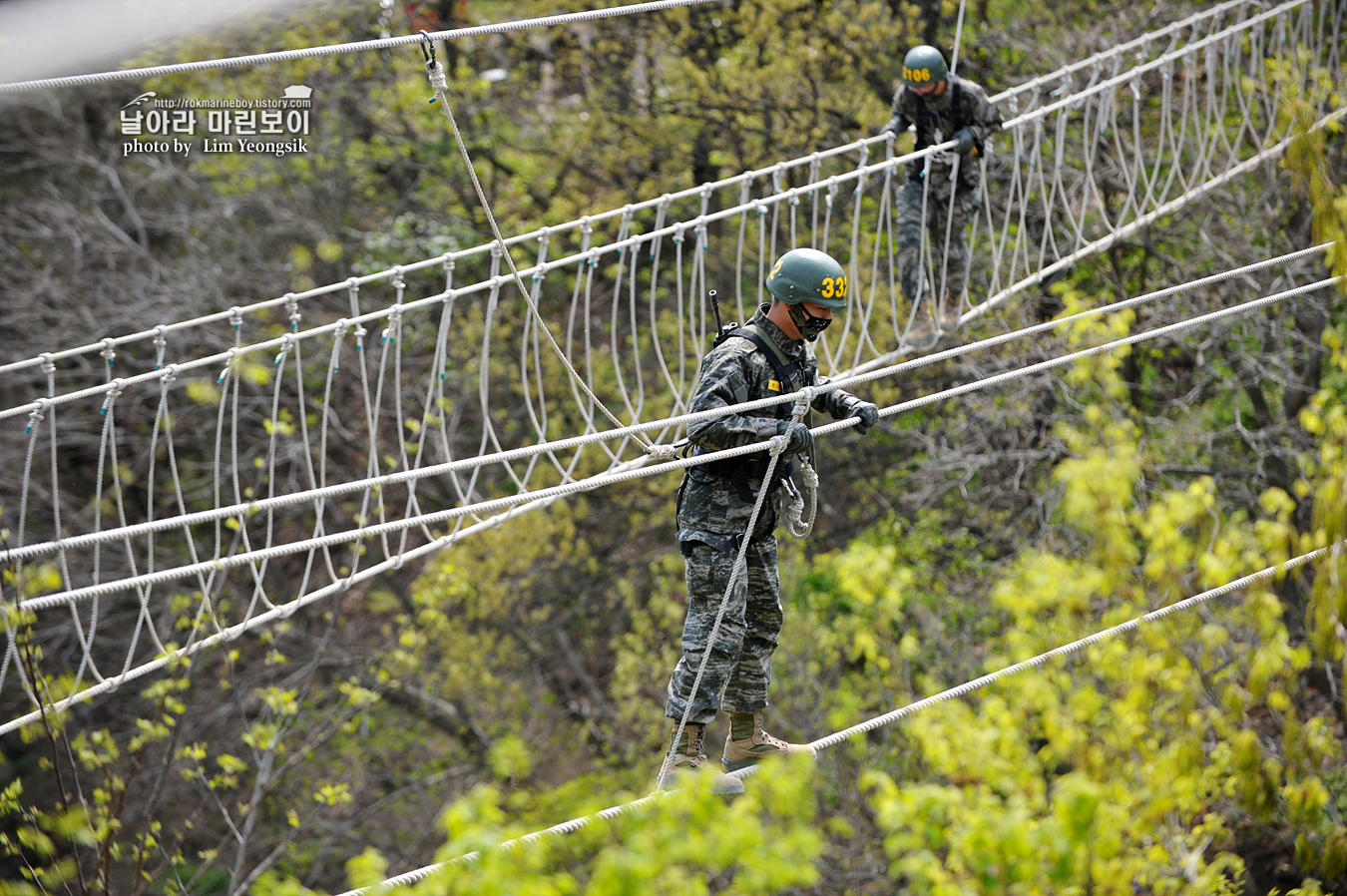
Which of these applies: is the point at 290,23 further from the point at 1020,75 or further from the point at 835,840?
the point at 835,840

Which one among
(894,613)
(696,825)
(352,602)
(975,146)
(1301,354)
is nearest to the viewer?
(696,825)

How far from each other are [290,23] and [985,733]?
11.0m

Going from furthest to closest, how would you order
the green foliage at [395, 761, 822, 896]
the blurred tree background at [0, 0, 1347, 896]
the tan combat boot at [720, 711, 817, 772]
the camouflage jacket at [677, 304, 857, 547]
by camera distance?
the blurred tree background at [0, 0, 1347, 896], the tan combat boot at [720, 711, 817, 772], the camouflage jacket at [677, 304, 857, 547], the green foliage at [395, 761, 822, 896]

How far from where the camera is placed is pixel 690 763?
175 inches

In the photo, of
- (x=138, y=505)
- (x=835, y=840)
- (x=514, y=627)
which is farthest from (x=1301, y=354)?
(x=138, y=505)

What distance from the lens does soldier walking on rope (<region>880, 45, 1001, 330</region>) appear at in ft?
22.0

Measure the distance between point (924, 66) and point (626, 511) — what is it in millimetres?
7531

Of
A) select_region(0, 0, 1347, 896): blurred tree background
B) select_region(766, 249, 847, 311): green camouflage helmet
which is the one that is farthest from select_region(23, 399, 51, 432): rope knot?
select_region(766, 249, 847, 311): green camouflage helmet

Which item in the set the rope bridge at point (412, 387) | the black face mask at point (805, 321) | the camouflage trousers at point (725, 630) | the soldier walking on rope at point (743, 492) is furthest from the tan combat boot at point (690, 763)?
the rope bridge at point (412, 387)

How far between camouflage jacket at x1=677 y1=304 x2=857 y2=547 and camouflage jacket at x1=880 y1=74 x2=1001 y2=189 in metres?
2.83

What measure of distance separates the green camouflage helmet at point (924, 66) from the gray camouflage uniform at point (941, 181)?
0.21 meters

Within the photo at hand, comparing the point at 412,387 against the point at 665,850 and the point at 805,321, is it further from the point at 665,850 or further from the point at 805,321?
the point at 665,850

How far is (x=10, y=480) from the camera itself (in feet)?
42.4

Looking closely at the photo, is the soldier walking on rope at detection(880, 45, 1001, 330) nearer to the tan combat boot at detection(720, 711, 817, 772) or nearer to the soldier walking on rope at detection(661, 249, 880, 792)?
the soldier walking on rope at detection(661, 249, 880, 792)
